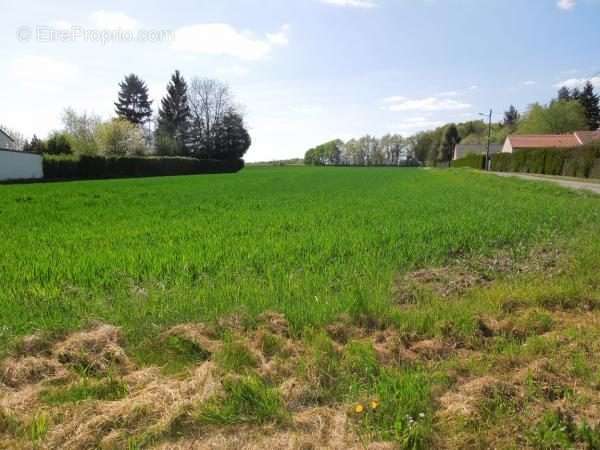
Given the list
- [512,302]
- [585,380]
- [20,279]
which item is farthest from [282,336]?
[20,279]

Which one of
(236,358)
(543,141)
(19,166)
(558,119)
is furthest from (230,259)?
(558,119)

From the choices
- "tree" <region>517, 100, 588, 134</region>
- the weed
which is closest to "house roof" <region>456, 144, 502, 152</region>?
"tree" <region>517, 100, 588, 134</region>

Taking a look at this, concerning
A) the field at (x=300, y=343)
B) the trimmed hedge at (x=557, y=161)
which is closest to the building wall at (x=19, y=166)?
the field at (x=300, y=343)

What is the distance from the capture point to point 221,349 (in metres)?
3.04

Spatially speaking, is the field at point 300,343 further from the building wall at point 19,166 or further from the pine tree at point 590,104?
the pine tree at point 590,104

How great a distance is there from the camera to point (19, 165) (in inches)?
1272

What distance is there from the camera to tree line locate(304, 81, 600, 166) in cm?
6894

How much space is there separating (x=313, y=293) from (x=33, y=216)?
33.1ft

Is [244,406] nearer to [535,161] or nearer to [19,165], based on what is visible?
[19,165]

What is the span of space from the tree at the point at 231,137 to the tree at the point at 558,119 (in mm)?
60645

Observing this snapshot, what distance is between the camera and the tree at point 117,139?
54.4 m

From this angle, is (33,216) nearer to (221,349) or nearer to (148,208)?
(148,208)

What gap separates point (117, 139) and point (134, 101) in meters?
22.4

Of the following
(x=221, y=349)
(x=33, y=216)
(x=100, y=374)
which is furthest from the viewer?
(x=33, y=216)
